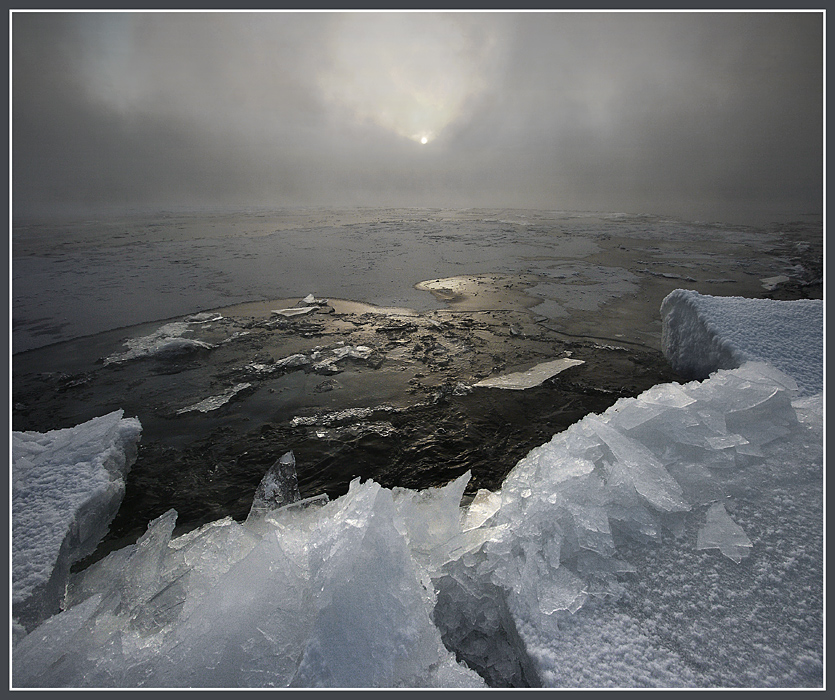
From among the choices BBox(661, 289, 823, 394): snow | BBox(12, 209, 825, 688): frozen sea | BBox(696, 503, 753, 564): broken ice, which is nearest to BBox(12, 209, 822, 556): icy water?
BBox(661, 289, 823, 394): snow

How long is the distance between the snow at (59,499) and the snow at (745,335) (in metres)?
3.61

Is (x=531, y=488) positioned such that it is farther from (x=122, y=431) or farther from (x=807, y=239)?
(x=807, y=239)

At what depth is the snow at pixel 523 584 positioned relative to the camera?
107 cm

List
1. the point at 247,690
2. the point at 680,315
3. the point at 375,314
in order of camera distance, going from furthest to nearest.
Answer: the point at 375,314 → the point at 680,315 → the point at 247,690

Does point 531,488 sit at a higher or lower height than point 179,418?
higher

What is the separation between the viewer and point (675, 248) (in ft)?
33.4

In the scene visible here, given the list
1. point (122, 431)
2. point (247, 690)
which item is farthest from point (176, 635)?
point (122, 431)

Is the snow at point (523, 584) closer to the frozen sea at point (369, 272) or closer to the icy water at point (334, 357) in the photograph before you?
the icy water at point (334, 357)

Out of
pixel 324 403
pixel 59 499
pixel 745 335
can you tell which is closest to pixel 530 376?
pixel 745 335

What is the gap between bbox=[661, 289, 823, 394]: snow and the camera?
8.30 feet

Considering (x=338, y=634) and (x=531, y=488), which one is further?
(x=531, y=488)

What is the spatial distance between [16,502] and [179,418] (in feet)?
3.41

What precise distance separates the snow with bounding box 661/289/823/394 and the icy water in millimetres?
276

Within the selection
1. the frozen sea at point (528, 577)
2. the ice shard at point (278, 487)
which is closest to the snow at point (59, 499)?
the frozen sea at point (528, 577)
